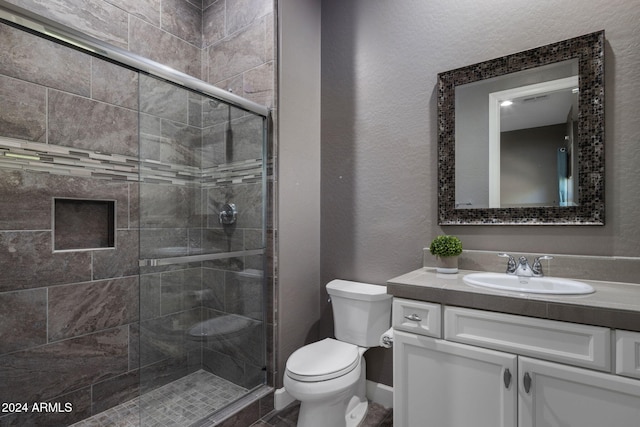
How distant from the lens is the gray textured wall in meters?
1.39

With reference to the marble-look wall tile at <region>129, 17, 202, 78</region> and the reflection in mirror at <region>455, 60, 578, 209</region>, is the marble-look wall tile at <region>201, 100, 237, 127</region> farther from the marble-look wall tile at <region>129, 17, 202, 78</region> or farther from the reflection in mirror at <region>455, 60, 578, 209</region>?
the reflection in mirror at <region>455, 60, 578, 209</region>

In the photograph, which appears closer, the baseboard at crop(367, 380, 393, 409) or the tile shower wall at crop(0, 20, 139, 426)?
the tile shower wall at crop(0, 20, 139, 426)

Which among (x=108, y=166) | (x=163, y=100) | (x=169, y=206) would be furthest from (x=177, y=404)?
(x=163, y=100)

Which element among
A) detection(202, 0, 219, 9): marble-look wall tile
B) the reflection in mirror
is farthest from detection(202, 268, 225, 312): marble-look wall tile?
detection(202, 0, 219, 9): marble-look wall tile

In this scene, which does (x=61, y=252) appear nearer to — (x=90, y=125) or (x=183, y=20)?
(x=90, y=125)

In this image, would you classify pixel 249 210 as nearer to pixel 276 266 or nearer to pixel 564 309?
pixel 276 266

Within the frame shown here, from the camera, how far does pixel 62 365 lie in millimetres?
1757

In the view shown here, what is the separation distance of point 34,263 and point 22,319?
0.29 meters

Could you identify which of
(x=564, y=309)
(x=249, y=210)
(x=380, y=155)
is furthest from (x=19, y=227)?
(x=564, y=309)

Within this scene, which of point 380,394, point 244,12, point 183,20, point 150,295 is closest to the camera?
point 150,295

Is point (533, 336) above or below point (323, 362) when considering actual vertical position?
above

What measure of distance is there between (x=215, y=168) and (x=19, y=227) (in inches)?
40.6

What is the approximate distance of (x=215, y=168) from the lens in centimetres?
185

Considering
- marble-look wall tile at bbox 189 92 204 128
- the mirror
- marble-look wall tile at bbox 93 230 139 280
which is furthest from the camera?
marble-look wall tile at bbox 93 230 139 280
